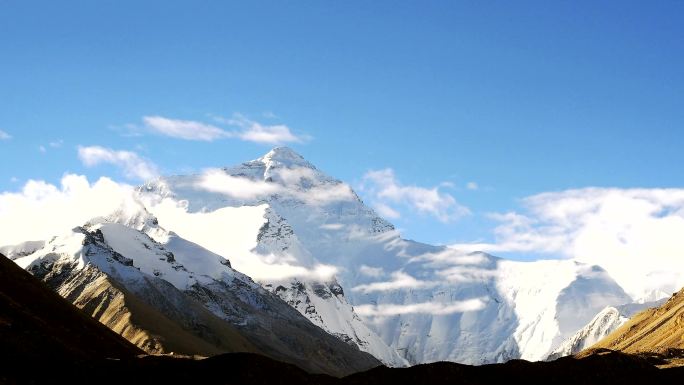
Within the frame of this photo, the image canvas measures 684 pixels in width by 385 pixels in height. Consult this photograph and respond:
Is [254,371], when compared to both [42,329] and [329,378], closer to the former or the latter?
[329,378]

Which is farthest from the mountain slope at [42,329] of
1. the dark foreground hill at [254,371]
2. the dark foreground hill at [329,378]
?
the dark foreground hill at [329,378]

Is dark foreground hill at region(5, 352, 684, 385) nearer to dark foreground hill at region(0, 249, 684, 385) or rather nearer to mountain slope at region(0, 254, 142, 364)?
dark foreground hill at region(0, 249, 684, 385)

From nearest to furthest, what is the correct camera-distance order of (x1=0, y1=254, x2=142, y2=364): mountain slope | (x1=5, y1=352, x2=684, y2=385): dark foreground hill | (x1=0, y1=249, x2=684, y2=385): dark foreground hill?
(x1=0, y1=249, x2=684, y2=385): dark foreground hill < (x1=5, y1=352, x2=684, y2=385): dark foreground hill < (x1=0, y1=254, x2=142, y2=364): mountain slope

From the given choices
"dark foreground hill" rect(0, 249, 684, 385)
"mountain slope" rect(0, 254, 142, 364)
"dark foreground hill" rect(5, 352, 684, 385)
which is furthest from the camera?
"mountain slope" rect(0, 254, 142, 364)

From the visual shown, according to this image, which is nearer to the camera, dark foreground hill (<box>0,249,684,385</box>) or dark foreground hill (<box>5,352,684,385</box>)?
dark foreground hill (<box>0,249,684,385</box>)

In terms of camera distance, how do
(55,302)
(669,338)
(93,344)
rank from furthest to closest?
(669,338), (55,302), (93,344)

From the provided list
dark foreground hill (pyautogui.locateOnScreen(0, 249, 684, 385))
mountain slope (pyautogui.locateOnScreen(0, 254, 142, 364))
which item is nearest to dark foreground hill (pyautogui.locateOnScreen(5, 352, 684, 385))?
dark foreground hill (pyautogui.locateOnScreen(0, 249, 684, 385))

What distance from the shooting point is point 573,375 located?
95312 mm

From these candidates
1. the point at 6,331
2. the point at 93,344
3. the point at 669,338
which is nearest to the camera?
the point at 6,331

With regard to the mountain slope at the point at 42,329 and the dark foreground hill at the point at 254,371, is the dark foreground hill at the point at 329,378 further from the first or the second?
the mountain slope at the point at 42,329

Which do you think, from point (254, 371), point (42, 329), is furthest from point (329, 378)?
point (42, 329)

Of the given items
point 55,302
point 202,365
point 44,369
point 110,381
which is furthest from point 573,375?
point 55,302

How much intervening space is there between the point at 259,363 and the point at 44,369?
21.2 meters

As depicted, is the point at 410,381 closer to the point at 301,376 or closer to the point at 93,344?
the point at 301,376
